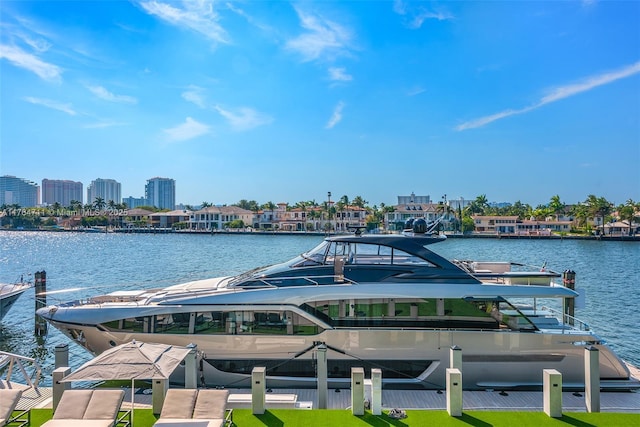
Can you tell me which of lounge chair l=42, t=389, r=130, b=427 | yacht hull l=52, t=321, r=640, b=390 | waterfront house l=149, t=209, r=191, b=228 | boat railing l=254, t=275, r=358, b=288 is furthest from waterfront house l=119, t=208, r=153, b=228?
lounge chair l=42, t=389, r=130, b=427

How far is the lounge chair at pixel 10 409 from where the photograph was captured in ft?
22.0

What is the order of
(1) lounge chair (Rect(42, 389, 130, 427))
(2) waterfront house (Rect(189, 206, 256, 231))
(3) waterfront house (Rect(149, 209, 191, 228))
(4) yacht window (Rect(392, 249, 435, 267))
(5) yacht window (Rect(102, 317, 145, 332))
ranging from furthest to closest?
(3) waterfront house (Rect(149, 209, 191, 228)), (2) waterfront house (Rect(189, 206, 256, 231)), (4) yacht window (Rect(392, 249, 435, 267)), (5) yacht window (Rect(102, 317, 145, 332)), (1) lounge chair (Rect(42, 389, 130, 427))

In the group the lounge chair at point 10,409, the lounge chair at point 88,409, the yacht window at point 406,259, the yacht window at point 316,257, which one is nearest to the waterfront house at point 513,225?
the yacht window at point 406,259

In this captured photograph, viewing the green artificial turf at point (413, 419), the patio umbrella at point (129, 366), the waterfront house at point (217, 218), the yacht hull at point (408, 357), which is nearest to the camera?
the patio umbrella at point (129, 366)

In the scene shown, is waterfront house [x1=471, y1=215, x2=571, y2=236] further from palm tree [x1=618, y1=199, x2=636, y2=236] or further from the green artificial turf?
the green artificial turf

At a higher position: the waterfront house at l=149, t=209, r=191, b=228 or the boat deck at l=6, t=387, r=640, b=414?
the waterfront house at l=149, t=209, r=191, b=228

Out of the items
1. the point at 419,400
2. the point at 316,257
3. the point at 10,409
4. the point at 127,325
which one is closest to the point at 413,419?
the point at 419,400

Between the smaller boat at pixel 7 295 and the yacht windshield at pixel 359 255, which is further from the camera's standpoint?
the smaller boat at pixel 7 295

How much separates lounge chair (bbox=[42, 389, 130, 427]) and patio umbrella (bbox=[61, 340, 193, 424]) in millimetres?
329

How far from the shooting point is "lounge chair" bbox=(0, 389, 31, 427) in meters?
6.71

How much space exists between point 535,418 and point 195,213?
137m

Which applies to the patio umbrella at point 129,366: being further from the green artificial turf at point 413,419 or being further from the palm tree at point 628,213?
the palm tree at point 628,213

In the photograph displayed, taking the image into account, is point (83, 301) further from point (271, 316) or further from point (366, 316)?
point (366, 316)

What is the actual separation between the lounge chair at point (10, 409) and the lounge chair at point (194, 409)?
90.4 inches
